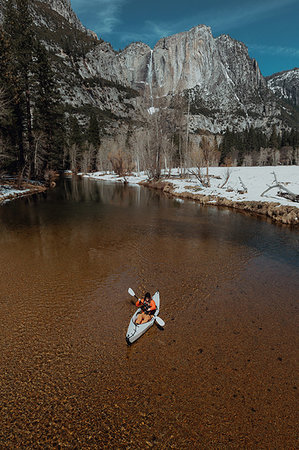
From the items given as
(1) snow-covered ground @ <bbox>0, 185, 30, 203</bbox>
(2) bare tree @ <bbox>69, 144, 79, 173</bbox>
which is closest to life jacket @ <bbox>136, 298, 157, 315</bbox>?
(1) snow-covered ground @ <bbox>0, 185, 30, 203</bbox>

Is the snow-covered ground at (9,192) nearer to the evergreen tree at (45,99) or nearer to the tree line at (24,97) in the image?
the tree line at (24,97)

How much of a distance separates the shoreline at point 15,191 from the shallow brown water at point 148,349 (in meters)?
17.1

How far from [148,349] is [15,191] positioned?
30.6 meters

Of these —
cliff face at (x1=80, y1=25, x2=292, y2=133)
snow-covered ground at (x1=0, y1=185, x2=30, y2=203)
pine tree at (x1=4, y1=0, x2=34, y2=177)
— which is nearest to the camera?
snow-covered ground at (x1=0, y1=185, x2=30, y2=203)

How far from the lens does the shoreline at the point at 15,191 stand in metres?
27.1

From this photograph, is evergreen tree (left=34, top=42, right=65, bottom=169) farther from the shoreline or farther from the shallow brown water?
the shallow brown water

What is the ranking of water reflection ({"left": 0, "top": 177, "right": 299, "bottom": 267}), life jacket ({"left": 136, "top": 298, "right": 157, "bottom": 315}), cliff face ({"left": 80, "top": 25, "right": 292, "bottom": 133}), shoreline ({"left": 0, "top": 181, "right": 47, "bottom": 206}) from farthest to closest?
cliff face ({"left": 80, "top": 25, "right": 292, "bottom": 133}), shoreline ({"left": 0, "top": 181, "right": 47, "bottom": 206}), water reflection ({"left": 0, "top": 177, "right": 299, "bottom": 267}), life jacket ({"left": 136, "top": 298, "right": 157, "bottom": 315})

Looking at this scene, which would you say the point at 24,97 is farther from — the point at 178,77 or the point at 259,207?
the point at 178,77

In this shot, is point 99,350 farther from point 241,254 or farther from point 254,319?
point 241,254

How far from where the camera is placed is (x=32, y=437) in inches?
153

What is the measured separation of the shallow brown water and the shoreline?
17.1 meters

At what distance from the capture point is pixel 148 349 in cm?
597

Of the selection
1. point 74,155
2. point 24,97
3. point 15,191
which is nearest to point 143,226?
point 15,191

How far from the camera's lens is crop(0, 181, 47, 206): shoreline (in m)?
27.1
